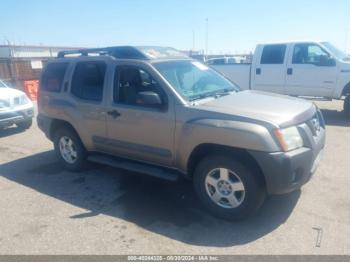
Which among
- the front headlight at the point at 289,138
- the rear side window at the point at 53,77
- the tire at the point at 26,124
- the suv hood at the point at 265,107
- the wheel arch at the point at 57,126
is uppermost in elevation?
the rear side window at the point at 53,77

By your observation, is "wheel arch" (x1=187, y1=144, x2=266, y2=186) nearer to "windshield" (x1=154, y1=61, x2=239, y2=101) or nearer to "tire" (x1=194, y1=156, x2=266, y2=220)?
"tire" (x1=194, y1=156, x2=266, y2=220)

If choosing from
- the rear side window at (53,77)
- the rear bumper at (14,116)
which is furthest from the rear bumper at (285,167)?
the rear bumper at (14,116)

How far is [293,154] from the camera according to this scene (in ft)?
10.5

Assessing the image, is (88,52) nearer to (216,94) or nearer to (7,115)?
(216,94)

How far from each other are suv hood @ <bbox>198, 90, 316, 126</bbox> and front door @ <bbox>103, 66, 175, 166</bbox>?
21.7 inches

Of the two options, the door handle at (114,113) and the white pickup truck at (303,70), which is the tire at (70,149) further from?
the white pickup truck at (303,70)

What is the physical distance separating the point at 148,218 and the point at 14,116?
5.97 metres

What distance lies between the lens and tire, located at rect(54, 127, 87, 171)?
520 centimetres

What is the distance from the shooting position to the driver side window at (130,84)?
14.1 feet

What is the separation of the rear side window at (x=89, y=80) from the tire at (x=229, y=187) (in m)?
1.99

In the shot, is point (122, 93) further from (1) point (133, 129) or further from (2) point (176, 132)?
(2) point (176, 132)

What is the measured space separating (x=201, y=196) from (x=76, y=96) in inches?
102

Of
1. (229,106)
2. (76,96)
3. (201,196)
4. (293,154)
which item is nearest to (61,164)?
(76,96)

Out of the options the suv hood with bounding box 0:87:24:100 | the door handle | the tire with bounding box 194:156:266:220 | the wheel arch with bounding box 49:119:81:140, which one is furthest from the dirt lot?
the suv hood with bounding box 0:87:24:100
